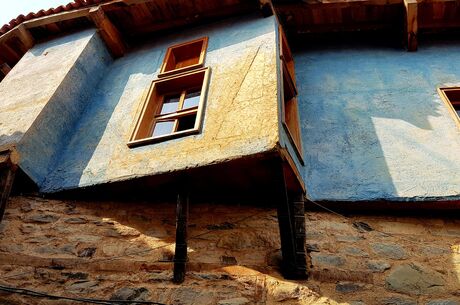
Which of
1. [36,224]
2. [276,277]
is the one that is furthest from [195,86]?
[276,277]

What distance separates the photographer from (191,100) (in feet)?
16.7

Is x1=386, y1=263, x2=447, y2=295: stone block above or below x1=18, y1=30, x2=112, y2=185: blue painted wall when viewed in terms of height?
below

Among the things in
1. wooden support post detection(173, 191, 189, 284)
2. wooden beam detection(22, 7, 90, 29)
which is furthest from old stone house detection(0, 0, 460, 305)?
wooden beam detection(22, 7, 90, 29)

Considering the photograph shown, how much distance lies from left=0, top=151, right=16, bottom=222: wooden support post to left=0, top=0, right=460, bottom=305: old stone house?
0.02m

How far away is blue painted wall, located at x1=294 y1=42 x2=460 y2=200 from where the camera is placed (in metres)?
4.05

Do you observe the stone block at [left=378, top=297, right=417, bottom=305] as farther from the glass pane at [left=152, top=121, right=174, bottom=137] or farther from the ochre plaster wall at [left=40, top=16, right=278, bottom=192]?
the glass pane at [left=152, top=121, right=174, bottom=137]

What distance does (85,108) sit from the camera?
212 inches

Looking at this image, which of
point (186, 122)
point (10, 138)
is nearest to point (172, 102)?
point (186, 122)

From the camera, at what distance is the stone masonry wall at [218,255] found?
3.16 meters

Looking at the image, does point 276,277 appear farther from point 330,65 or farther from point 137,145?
point 330,65

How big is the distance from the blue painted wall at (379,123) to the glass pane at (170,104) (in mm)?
1722

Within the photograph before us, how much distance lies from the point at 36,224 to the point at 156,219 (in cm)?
123

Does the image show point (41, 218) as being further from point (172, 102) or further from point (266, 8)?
point (266, 8)

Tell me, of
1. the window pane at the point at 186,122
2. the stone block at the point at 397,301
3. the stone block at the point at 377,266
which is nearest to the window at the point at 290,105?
the window pane at the point at 186,122
